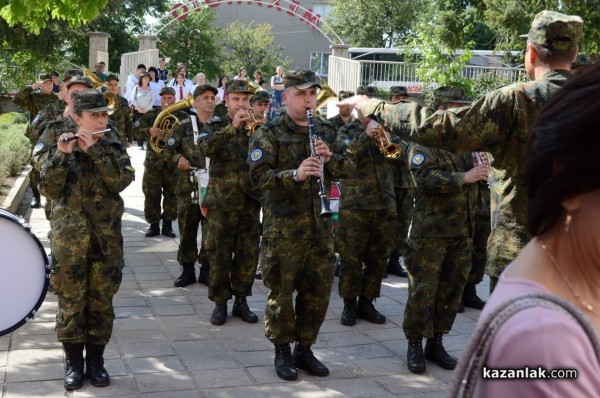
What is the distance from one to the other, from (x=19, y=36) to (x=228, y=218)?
11.2m

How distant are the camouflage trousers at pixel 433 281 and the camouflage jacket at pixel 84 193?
2.27 metres

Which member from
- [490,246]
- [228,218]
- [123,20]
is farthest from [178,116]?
[123,20]

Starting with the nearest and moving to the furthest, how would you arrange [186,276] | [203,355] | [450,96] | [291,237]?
[291,237]
[203,355]
[450,96]
[186,276]

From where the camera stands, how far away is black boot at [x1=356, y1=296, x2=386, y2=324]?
290 inches

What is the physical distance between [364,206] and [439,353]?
1815 mm

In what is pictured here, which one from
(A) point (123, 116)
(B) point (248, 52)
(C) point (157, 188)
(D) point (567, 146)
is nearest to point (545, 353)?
(D) point (567, 146)

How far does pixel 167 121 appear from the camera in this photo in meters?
9.76

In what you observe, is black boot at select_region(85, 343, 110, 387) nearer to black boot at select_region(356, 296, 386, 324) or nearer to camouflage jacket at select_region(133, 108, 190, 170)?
black boot at select_region(356, 296, 386, 324)

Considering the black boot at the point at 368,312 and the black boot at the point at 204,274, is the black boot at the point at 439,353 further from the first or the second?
the black boot at the point at 204,274

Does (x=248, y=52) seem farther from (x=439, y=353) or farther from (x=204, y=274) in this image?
(x=439, y=353)

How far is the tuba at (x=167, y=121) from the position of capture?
9.34 m

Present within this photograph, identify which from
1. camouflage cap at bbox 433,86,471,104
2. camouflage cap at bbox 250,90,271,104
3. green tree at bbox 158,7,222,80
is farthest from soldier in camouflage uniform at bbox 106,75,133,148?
green tree at bbox 158,7,222,80

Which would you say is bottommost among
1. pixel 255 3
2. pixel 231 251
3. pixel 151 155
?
pixel 231 251

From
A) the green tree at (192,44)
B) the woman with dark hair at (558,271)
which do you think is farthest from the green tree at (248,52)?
the woman with dark hair at (558,271)
